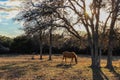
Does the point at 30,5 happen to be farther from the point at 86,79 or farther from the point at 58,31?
the point at 86,79

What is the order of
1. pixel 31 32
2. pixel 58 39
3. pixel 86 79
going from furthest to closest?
pixel 58 39
pixel 31 32
pixel 86 79

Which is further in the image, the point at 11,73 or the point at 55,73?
the point at 55,73

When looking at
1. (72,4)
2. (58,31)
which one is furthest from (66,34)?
(72,4)

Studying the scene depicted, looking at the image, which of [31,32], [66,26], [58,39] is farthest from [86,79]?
[58,39]

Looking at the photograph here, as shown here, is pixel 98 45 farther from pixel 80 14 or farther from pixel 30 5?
pixel 30 5

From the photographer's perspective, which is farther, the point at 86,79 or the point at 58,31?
the point at 58,31

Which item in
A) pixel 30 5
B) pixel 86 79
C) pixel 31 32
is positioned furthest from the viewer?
pixel 30 5

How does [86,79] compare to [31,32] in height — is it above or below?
below

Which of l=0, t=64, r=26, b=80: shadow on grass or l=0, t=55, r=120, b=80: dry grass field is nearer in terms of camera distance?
l=0, t=64, r=26, b=80: shadow on grass

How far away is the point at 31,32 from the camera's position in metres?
31.0

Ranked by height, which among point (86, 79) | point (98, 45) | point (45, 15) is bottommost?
point (86, 79)

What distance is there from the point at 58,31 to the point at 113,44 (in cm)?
620

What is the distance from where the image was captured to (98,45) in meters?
35.9

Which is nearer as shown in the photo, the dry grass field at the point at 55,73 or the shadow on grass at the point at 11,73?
the shadow on grass at the point at 11,73
